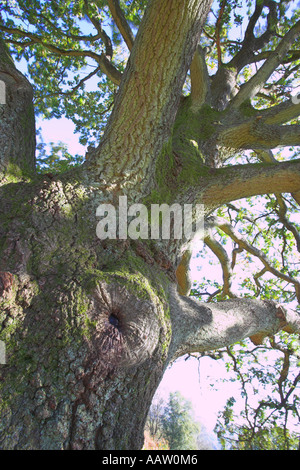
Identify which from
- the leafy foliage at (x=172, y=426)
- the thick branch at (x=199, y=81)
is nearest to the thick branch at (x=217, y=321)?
the thick branch at (x=199, y=81)

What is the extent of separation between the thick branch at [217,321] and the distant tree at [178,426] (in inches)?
773

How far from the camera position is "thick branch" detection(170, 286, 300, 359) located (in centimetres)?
236

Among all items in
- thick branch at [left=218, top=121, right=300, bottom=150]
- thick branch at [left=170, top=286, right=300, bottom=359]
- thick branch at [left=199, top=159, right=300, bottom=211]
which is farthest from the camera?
thick branch at [left=218, top=121, right=300, bottom=150]

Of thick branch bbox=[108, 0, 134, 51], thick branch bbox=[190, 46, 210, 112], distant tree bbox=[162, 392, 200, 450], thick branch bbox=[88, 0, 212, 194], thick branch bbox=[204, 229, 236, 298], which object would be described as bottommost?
distant tree bbox=[162, 392, 200, 450]

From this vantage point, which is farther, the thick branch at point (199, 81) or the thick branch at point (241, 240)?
the thick branch at point (241, 240)

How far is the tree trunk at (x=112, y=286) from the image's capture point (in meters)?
1.56

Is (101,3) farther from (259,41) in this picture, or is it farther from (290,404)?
(290,404)

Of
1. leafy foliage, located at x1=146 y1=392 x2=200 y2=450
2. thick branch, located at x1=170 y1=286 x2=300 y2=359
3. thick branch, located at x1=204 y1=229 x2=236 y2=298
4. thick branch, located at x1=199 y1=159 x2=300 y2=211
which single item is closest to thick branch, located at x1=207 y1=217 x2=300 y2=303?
thick branch, located at x1=204 y1=229 x2=236 y2=298

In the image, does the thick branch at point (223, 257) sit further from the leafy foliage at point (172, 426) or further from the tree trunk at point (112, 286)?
the leafy foliage at point (172, 426)

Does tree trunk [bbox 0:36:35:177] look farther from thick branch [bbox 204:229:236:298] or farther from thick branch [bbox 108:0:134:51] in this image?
thick branch [bbox 204:229:236:298]

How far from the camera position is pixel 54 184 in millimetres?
2473

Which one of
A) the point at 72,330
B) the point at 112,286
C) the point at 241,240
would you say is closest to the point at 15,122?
the point at 112,286

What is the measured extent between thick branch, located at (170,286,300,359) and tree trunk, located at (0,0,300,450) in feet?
0.04
